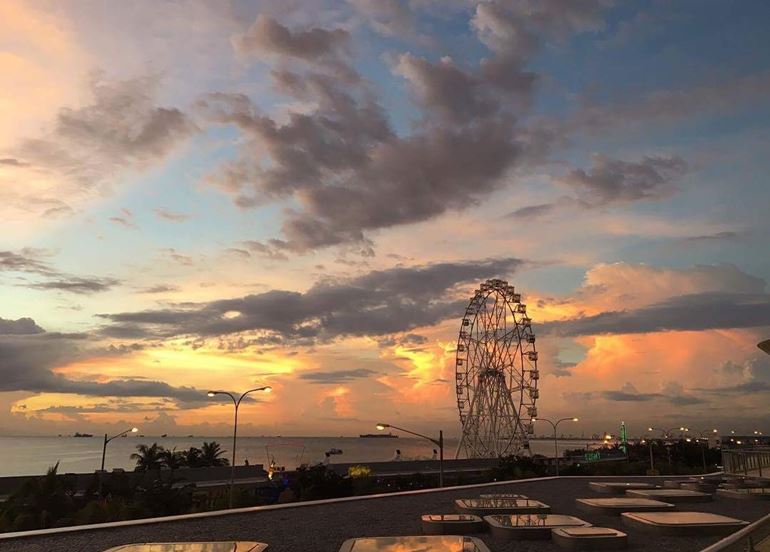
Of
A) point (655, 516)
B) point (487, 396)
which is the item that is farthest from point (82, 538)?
point (487, 396)

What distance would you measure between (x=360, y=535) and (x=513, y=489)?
16031 millimetres

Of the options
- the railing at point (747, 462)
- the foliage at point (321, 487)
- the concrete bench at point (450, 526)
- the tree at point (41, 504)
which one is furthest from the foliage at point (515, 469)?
the concrete bench at point (450, 526)

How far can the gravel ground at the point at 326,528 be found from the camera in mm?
16000

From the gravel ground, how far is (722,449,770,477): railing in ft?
18.0

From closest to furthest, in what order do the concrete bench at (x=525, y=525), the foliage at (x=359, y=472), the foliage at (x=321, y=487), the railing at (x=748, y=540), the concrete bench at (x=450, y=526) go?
the railing at (x=748, y=540), the concrete bench at (x=525, y=525), the concrete bench at (x=450, y=526), the foliage at (x=321, y=487), the foliage at (x=359, y=472)

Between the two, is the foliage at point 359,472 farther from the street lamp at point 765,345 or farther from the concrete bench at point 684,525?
the street lamp at point 765,345

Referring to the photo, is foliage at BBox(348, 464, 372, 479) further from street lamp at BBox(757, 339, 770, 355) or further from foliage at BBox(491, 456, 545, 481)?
street lamp at BBox(757, 339, 770, 355)

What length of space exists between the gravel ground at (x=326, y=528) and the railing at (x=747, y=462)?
216 inches

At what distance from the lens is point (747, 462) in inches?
1231

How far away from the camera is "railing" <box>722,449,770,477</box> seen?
1184 inches

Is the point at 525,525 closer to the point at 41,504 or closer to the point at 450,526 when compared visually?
the point at 450,526

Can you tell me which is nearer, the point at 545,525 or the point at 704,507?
the point at 545,525

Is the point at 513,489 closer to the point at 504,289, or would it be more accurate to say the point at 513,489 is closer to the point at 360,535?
the point at 360,535

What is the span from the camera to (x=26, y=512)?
31344 millimetres
